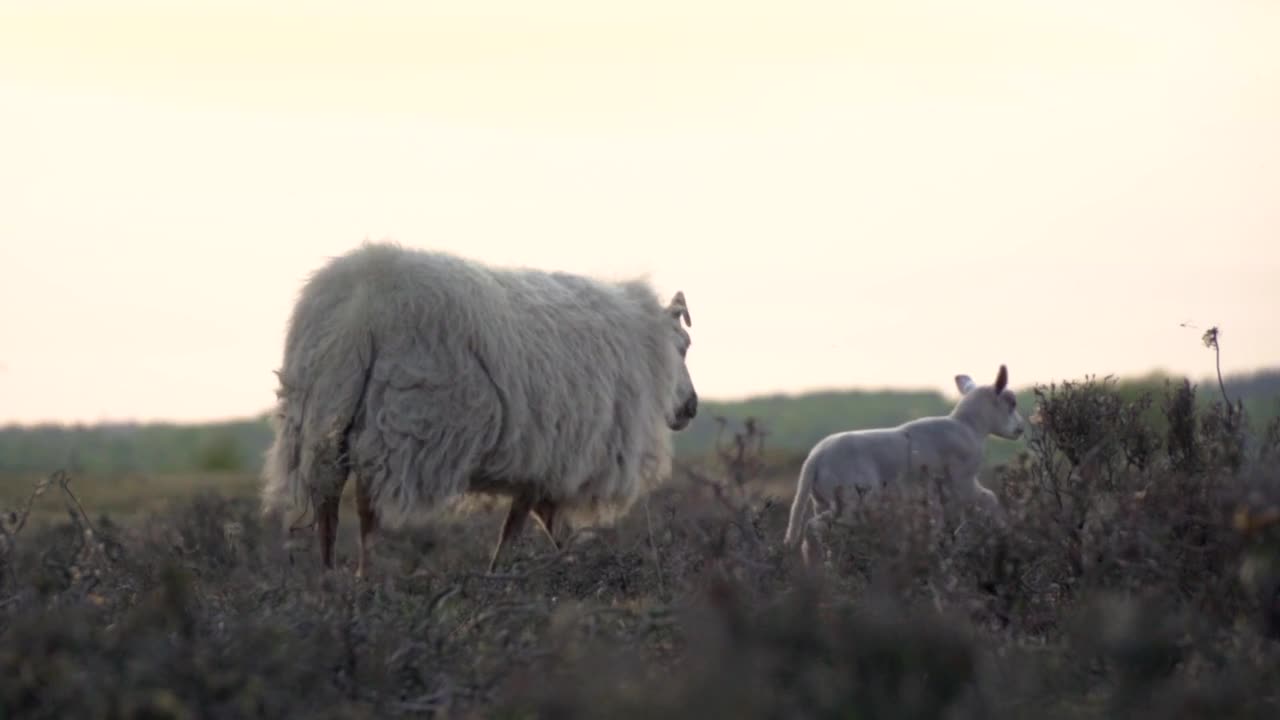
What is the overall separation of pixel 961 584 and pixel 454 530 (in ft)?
27.7

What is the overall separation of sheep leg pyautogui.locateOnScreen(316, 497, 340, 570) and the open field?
87 mm

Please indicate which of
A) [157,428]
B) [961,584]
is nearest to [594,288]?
[961,584]

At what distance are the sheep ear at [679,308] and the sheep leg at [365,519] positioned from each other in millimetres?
3702

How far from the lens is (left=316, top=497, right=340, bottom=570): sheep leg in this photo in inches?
345

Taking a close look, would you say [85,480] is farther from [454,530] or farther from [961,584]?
[961,584]

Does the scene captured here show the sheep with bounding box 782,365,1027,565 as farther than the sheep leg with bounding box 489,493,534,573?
No

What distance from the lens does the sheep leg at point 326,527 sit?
8.76 metres

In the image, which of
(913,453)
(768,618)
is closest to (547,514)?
(913,453)

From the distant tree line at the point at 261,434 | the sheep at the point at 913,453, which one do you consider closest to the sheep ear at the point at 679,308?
the sheep at the point at 913,453

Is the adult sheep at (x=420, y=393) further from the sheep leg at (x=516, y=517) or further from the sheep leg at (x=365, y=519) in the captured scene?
the sheep leg at (x=516, y=517)

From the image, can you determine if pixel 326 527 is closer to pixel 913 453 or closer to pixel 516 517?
pixel 516 517

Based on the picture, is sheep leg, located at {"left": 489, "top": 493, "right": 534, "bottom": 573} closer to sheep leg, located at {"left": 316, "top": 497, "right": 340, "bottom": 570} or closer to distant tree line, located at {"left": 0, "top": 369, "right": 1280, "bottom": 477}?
sheep leg, located at {"left": 316, "top": 497, "right": 340, "bottom": 570}

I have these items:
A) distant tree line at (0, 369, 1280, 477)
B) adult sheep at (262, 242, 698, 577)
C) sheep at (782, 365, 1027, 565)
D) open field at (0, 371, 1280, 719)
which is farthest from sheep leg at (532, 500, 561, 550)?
distant tree line at (0, 369, 1280, 477)

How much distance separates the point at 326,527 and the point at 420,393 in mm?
908
